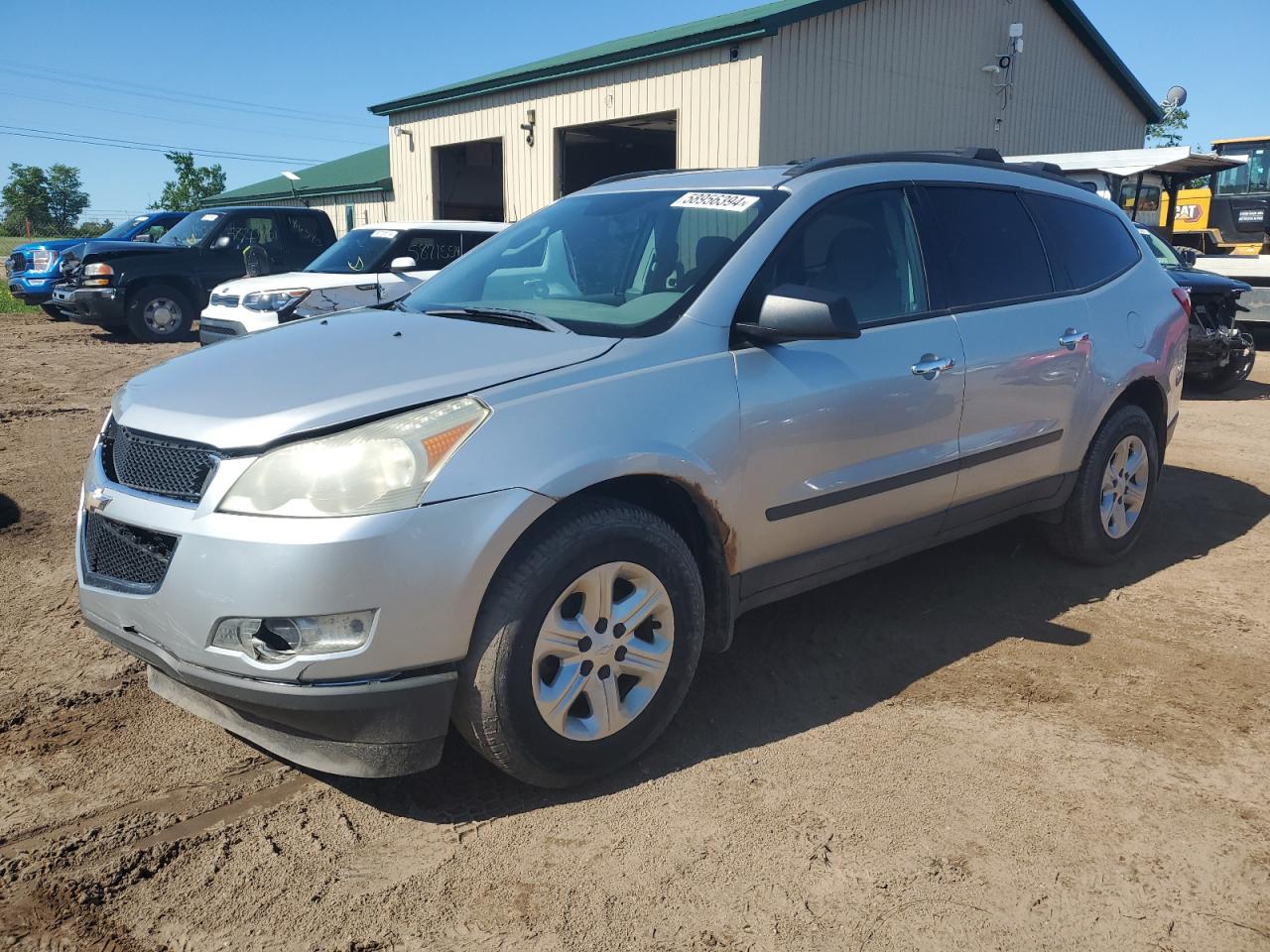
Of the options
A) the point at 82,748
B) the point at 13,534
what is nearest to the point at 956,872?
the point at 82,748

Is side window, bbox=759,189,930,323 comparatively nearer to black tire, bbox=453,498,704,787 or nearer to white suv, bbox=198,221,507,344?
black tire, bbox=453,498,704,787

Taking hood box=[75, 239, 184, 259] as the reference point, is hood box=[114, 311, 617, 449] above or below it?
below

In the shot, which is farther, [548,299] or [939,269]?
[939,269]

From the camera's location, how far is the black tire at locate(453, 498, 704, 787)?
270cm

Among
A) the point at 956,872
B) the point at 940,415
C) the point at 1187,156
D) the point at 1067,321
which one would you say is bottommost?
the point at 956,872

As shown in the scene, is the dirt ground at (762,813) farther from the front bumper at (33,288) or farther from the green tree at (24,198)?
the green tree at (24,198)

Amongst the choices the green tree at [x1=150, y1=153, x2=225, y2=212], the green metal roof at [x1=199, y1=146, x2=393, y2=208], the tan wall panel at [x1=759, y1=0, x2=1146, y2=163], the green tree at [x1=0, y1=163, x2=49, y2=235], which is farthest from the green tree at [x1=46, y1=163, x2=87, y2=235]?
the tan wall panel at [x1=759, y1=0, x2=1146, y2=163]

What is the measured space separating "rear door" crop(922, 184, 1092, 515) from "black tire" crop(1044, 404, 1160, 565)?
0.79ft

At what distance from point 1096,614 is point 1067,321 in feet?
4.27

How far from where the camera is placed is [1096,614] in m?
4.48

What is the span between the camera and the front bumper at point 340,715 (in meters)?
2.57

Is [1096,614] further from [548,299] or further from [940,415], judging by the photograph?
[548,299]

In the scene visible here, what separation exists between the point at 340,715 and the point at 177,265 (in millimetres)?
13928

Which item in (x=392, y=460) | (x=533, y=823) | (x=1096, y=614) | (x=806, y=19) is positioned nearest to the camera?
(x=392, y=460)
